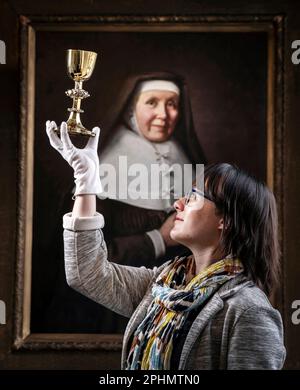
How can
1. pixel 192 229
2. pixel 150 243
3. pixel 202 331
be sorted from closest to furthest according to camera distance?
pixel 202 331
pixel 192 229
pixel 150 243

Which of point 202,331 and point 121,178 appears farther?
point 121,178

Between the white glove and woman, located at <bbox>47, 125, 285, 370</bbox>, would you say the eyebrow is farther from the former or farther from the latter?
the white glove

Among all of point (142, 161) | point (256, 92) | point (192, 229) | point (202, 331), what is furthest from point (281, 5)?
point (202, 331)

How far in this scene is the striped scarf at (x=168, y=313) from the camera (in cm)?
152

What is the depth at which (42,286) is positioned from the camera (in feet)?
A: 6.97

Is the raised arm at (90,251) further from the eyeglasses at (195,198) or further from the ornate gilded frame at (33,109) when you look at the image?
the ornate gilded frame at (33,109)

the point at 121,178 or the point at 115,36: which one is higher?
the point at 115,36

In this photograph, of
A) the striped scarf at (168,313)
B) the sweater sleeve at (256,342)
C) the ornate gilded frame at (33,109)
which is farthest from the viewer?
the ornate gilded frame at (33,109)

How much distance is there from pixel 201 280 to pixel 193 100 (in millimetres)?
814

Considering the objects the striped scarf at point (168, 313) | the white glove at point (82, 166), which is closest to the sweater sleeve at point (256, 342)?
the striped scarf at point (168, 313)

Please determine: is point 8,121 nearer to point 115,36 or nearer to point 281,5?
point 115,36

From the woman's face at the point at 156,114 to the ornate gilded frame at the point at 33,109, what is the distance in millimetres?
242

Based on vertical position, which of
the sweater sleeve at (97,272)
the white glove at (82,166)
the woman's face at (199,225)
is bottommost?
the sweater sleeve at (97,272)

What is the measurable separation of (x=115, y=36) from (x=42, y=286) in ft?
3.07
